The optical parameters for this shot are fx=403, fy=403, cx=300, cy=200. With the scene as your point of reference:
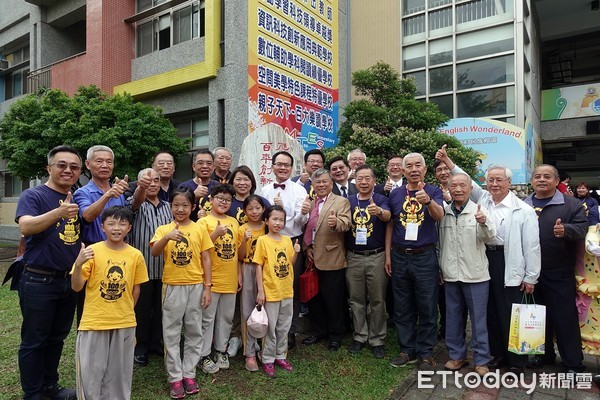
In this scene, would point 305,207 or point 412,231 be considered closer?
point 412,231

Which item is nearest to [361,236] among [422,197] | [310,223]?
[310,223]

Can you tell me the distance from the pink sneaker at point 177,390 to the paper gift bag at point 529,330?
9.43ft

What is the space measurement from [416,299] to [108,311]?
2.76 meters

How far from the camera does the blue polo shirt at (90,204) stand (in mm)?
3268

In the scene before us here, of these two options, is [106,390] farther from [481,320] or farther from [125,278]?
[481,320]

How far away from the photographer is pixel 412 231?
3.87 metres

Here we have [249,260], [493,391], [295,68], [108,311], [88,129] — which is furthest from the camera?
[295,68]

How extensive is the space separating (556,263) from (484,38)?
11.8m

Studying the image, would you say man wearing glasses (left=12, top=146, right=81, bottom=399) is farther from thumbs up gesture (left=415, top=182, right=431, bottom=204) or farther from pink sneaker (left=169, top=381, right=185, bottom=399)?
thumbs up gesture (left=415, top=182, right=431, bottom=204)

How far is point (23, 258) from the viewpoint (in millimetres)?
3012

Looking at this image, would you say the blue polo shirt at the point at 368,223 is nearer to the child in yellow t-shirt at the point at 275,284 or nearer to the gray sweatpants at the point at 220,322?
the child in yellow t-shirt at the point at 275,284

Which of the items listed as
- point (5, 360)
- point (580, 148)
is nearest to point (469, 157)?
point (5, 360)

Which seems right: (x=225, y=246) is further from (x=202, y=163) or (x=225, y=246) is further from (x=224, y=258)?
(x=202, y=163)

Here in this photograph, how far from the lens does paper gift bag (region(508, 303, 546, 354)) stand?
3.53 meters
